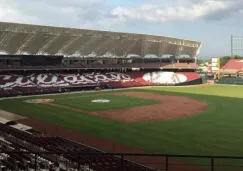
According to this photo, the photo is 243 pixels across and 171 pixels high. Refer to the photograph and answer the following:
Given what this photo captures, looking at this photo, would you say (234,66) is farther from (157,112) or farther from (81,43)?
(157,112)

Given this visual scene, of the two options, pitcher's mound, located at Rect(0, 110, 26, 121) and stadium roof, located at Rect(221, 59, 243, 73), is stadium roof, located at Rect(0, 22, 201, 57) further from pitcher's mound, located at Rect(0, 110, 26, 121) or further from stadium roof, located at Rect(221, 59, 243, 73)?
pitcher's mound, located at Rect(0, 110, 26, 121)

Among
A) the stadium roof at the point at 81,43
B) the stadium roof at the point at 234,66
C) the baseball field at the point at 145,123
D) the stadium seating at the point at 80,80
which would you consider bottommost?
the baseball field at the point at 145,123

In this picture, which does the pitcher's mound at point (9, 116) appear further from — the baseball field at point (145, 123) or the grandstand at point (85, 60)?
the grandstand at point (85, 60)

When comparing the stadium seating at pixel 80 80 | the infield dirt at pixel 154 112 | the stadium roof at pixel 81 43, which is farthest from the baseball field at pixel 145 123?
the stadium roof at pixel 81 43

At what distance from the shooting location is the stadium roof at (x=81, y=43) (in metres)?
68.9

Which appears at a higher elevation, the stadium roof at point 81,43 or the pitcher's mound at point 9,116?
the stadium roof at point 81,43

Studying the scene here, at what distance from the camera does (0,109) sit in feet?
160

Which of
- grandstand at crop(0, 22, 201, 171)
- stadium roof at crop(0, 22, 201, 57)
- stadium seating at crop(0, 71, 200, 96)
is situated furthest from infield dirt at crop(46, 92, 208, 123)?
grandstand at crop(0, 22, 201, 171)

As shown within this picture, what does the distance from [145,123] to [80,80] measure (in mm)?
48169

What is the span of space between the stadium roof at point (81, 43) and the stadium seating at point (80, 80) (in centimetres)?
638

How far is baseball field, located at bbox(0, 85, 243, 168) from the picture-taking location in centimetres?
2834

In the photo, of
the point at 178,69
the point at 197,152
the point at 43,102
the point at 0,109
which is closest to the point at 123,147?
the point at 197,152

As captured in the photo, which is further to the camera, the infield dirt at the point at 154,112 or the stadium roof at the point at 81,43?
the stadium roof at the point at 81,43

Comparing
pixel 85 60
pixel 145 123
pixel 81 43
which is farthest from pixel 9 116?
pixel 85 60
